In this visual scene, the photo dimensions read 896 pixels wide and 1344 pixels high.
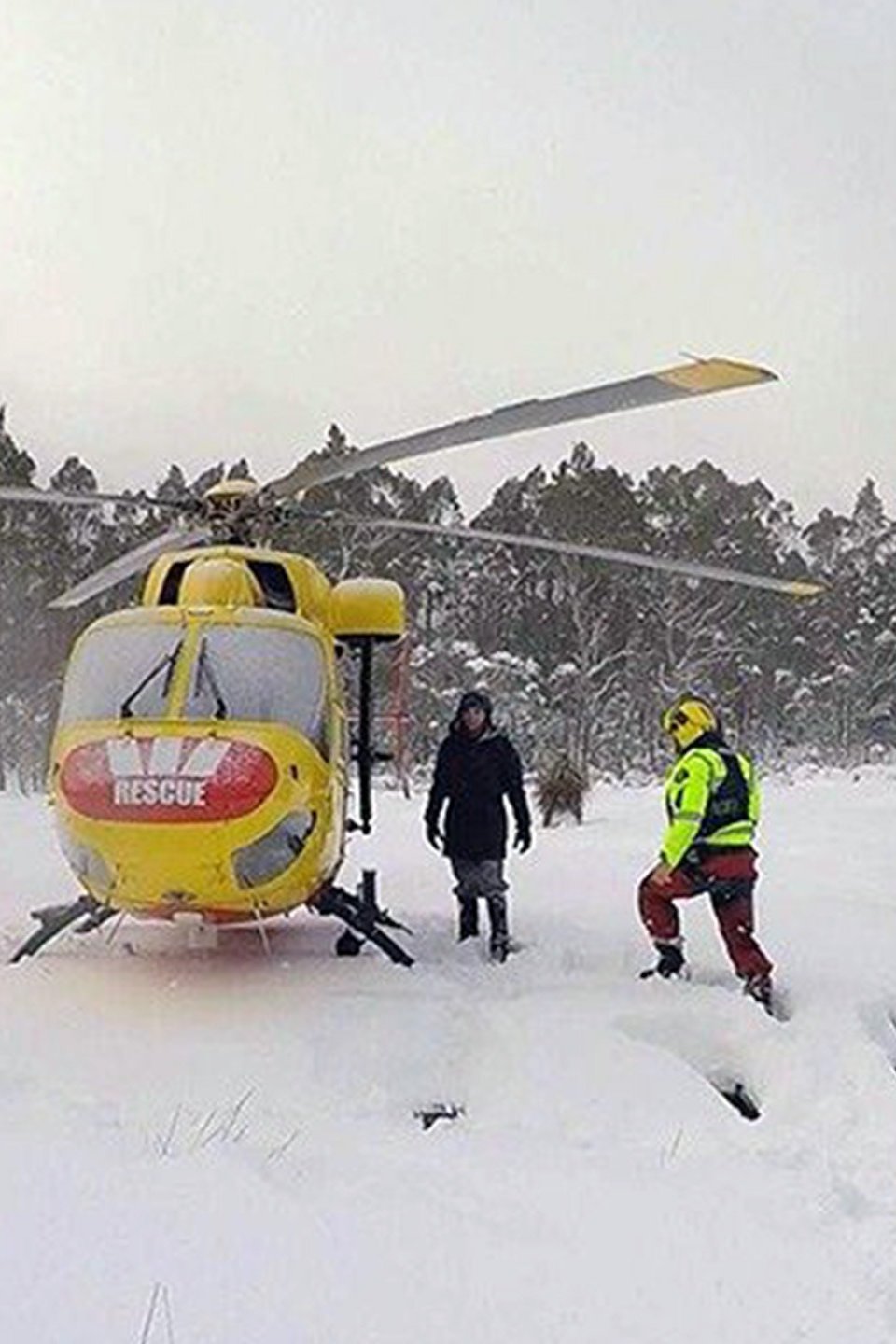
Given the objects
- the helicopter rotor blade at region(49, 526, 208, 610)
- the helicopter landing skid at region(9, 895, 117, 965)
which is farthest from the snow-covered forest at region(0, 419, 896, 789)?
the helicopter landing skid at region(9, 895, 117, 965)

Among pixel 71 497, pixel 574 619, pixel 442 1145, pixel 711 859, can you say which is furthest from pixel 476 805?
pixel 574 619

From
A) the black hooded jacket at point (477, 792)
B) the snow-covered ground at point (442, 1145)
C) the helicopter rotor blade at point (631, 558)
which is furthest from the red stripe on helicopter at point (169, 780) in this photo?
the black hooded jacket at point (477, 792)

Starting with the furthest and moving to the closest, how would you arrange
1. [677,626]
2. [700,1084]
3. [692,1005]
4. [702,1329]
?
1. [677,626]
2. [692,1005]
3. [700,1084]
4. [702,1329]

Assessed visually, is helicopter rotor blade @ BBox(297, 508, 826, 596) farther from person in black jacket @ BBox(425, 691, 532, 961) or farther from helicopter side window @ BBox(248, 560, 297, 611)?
person in black jacket @ BBox(425, 691, 532, 961)

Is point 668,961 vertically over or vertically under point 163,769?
under

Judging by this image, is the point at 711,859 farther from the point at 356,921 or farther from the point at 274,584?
the point at 274,584

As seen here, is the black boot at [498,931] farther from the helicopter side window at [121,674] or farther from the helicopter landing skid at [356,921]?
the helicopter side window at [121,674]

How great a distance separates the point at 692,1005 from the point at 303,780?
232 centimetres

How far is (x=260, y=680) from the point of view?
7203mm

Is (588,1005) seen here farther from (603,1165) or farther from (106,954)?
(106,954)

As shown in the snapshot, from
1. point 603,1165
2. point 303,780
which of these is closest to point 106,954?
point 303,780

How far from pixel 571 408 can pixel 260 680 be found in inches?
85.9

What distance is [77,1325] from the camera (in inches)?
127

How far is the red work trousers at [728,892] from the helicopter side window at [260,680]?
2121 millimetres
